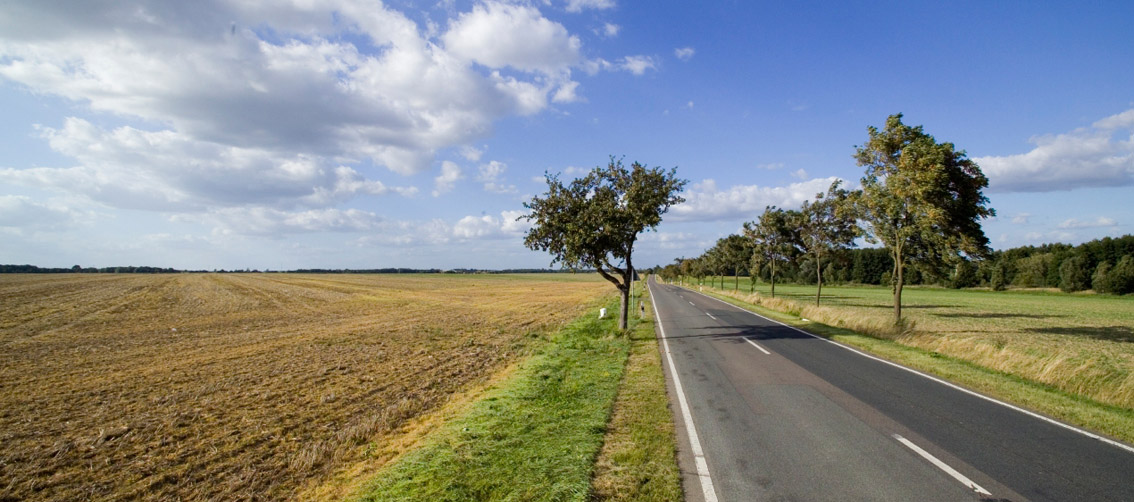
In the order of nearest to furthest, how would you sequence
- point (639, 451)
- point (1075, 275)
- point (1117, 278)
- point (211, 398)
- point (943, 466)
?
point (943, 466)
point (639, 451)
point (211, 398)
point (1117, 278)
point (1075, 275)

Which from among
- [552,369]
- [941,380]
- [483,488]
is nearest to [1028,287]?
[941,380]

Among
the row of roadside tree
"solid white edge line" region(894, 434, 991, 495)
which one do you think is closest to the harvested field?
"solid white edge line" region(894, 434, 991, 495)

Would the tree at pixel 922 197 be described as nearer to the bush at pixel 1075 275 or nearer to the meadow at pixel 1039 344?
the meadow at pixel 1039 344

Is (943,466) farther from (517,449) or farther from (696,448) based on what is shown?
(517,449)

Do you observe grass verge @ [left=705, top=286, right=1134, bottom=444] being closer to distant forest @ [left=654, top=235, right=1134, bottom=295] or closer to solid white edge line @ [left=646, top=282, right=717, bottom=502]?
solid white edge line @ [left=646, top=282, right=717, bottom=502]

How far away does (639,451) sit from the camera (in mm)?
6375

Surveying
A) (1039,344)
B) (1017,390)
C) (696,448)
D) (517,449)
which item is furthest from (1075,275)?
(517,449)

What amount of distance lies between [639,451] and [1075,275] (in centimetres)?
9510

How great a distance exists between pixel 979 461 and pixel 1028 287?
101397mm

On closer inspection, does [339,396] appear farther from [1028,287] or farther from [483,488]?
[1028,287]

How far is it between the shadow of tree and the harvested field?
24471 mm

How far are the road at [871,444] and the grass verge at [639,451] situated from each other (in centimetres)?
23

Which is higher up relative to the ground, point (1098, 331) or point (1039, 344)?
point (1039, 344)

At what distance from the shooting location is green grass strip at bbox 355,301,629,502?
216 inches
